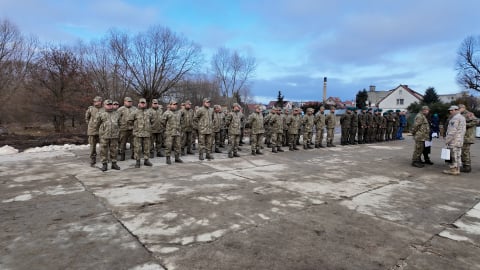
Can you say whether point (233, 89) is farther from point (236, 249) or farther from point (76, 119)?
point (236, 249)

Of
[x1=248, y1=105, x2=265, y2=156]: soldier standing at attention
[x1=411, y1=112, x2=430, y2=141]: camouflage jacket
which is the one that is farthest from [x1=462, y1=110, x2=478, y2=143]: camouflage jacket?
[x1=248, y1=105, x2=265, y2=156]: soldier standing at attention

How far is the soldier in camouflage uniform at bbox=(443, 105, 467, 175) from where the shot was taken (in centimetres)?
736

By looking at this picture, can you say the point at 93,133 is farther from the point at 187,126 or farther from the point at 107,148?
the point at 187,126

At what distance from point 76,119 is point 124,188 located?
1598 centimetres

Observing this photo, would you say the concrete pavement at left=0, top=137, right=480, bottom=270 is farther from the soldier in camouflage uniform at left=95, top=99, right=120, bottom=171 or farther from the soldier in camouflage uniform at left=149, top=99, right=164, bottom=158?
the soldier in camouflage uniform at left=149, top=99, right=164, bottom=158

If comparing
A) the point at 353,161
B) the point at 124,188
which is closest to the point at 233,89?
the point at 353,161

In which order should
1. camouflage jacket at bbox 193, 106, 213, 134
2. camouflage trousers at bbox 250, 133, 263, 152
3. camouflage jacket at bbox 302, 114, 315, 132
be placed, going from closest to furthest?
1. camouflage jacket at bbox 193, 106, 213, 134
2. camouflage trousers at bbox 250, 133, 263, 152
3. camouflage jacket at bbox 302, 114, 315, 132

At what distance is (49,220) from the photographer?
392 cm

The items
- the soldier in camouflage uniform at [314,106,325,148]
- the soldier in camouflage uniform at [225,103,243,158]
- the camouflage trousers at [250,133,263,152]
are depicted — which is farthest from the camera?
the soldier in camouflage uniform at [314,106,325,148]

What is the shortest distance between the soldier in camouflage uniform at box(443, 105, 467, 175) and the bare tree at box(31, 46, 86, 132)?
18744 millimetres

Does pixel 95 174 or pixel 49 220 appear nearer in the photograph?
pixel 49 220

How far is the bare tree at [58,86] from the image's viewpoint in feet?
61.0

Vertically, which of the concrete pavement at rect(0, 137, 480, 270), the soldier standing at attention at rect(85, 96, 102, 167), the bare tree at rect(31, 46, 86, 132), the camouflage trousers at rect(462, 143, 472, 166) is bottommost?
the concrete pavement at rect(0, 137, 480, 270)

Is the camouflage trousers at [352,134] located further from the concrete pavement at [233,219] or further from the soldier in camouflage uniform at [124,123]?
the soldier in camouflage uniform at [124,123]
